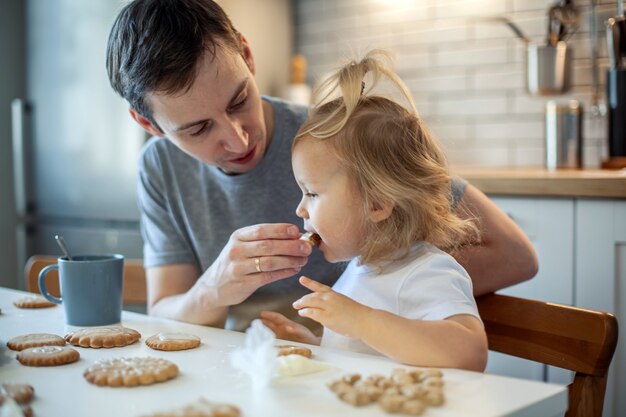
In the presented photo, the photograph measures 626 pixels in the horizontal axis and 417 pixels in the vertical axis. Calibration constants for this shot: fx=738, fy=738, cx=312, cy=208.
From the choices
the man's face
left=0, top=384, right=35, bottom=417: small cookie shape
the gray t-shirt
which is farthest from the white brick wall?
left=0, top=384, right=35, bottom=417: small cookie shape

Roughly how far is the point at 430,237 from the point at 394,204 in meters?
0.08

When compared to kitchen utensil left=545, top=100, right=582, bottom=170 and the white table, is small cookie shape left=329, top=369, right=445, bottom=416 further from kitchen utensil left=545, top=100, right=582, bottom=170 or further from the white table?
kitchen utensil left=545, top=100, right=582, bottom=170

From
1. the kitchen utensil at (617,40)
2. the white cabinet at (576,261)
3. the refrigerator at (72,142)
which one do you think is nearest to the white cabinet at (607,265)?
the white cabinet at (576,261)

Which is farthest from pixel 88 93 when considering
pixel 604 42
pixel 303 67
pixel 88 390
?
pixel 88 390

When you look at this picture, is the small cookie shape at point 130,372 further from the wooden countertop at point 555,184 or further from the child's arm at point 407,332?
the wooden countertop at point 555,184

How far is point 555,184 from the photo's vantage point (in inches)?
81.7

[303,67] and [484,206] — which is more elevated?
[303,67]

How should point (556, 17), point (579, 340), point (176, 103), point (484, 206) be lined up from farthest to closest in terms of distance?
point (556, 17) → point (484, 206) → point (176, 103) → point (579, 340)

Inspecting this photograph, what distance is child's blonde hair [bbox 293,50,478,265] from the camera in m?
1.26

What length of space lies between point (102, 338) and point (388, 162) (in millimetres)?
547

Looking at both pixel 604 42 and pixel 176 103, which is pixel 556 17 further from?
pixel 176 103

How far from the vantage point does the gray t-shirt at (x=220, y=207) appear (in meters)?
1.69

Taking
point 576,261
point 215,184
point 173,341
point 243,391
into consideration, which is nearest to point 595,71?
point 576,261

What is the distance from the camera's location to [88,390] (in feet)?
2.85
